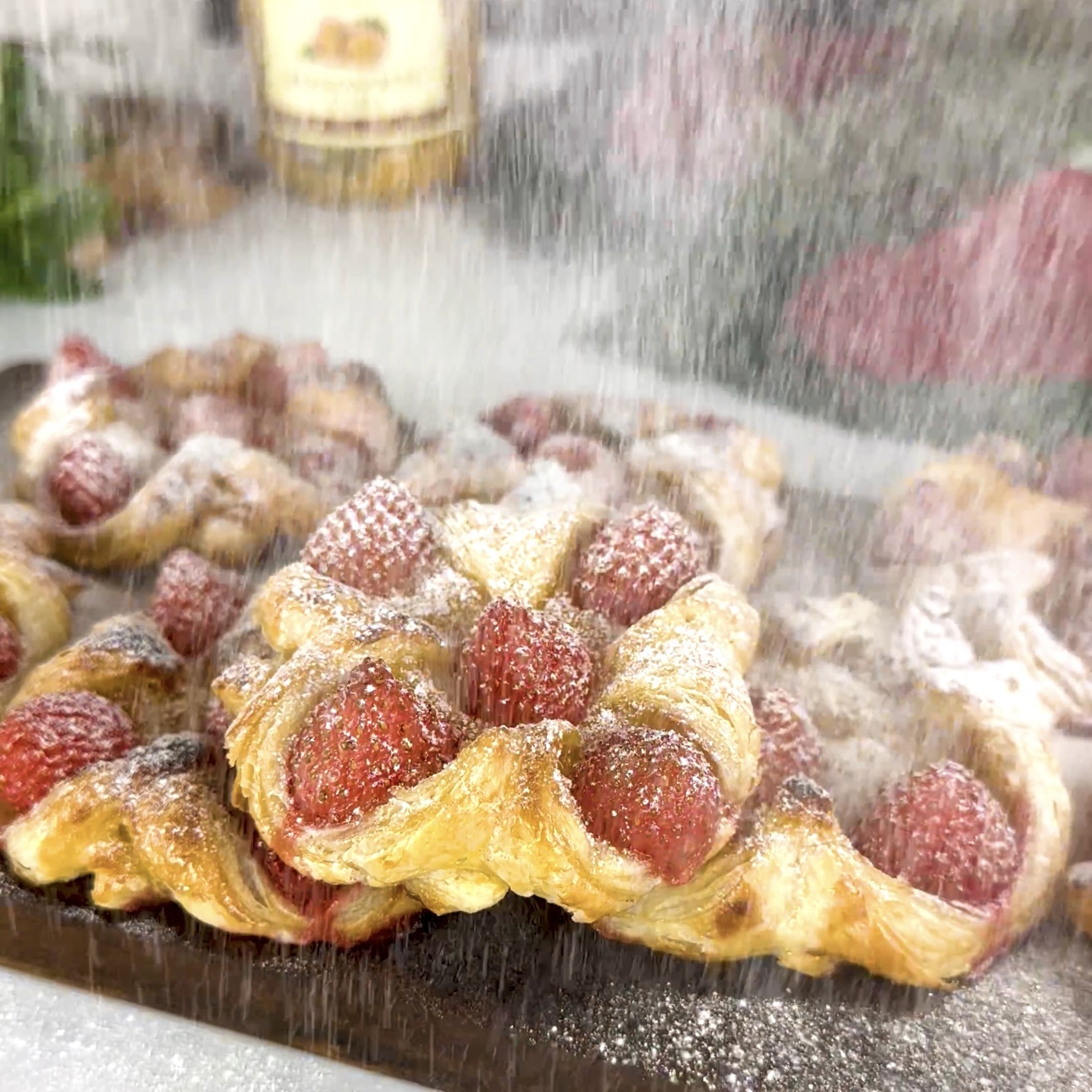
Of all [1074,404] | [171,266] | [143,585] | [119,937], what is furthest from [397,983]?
[171,266]

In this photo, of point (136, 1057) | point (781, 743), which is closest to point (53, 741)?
point (136, 1057)

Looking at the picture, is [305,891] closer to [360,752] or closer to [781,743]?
[360,752]

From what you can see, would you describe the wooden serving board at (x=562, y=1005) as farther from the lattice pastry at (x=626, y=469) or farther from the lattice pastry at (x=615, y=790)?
the lattice pastry at (x=626, y=469)

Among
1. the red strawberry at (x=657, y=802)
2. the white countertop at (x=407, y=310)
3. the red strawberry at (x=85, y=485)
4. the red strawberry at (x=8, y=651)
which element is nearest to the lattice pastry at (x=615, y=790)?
the red strawberry at (x=657, y=802)

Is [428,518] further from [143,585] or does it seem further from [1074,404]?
[1074,404]

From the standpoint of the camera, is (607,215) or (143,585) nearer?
(143,585)
